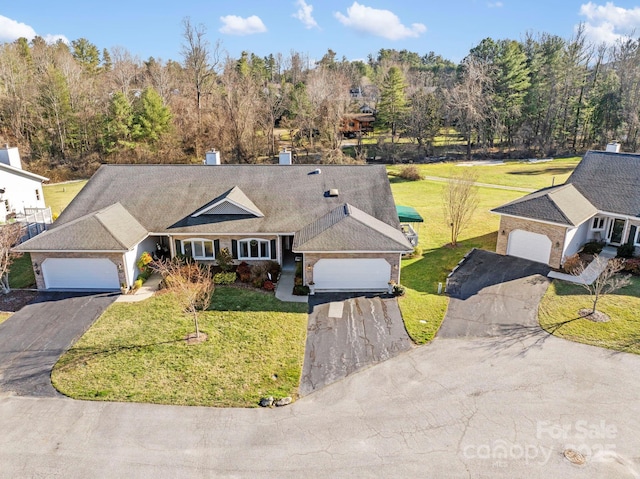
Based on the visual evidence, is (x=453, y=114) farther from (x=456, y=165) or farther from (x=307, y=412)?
(x=307, y=412)

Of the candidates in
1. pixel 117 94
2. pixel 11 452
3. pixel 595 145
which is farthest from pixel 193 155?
pixel 595 145

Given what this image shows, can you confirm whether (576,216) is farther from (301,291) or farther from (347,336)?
(301,291)

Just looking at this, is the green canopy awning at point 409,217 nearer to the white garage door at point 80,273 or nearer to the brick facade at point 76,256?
the brick facade at point 76,256

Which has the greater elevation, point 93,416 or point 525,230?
point 525,230

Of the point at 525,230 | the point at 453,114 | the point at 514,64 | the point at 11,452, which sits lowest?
the point at 11,452

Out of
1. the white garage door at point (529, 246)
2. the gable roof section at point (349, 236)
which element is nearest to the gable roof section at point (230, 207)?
the gable roof section at point (349, 236)
